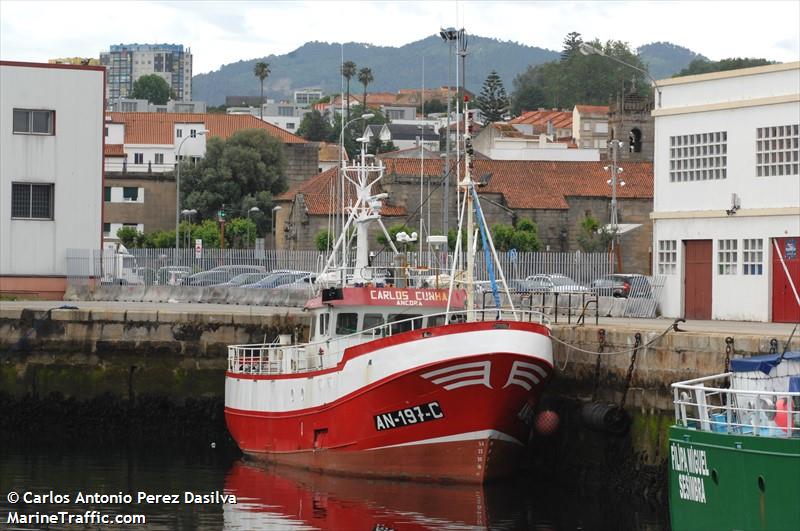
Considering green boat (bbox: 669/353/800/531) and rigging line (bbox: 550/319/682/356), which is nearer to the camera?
green boat (bbox: 669/353/800/531)

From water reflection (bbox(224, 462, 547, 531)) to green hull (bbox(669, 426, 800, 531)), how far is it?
4.82 meters

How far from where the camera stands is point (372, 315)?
101 feet

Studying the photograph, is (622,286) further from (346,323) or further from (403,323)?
(403,323)

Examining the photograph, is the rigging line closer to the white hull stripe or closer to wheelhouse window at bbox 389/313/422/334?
the white hull stripe

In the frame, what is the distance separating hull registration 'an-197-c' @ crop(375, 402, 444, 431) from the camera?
2845 cm

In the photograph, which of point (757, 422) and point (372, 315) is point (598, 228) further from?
point (757, 422)

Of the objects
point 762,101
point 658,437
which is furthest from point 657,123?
point 658,437

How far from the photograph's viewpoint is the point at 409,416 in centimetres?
2873

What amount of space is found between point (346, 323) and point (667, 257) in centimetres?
1281

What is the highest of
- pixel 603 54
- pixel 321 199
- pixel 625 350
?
pixel 603 54

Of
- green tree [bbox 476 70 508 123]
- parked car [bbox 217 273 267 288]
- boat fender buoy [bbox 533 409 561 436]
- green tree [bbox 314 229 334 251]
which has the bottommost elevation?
boat fender buoy [bbox 533 409 561 436]

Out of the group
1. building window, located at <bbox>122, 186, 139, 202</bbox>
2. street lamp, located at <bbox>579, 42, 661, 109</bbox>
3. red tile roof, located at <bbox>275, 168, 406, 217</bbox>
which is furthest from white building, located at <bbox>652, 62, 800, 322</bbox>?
building window, located at <bbox>122, 186, 139, 202</bbox>

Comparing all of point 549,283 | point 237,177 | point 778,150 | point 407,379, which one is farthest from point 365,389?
point 237,177

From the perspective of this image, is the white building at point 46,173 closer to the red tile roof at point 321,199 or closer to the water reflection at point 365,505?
the water reflection at point 365,505
